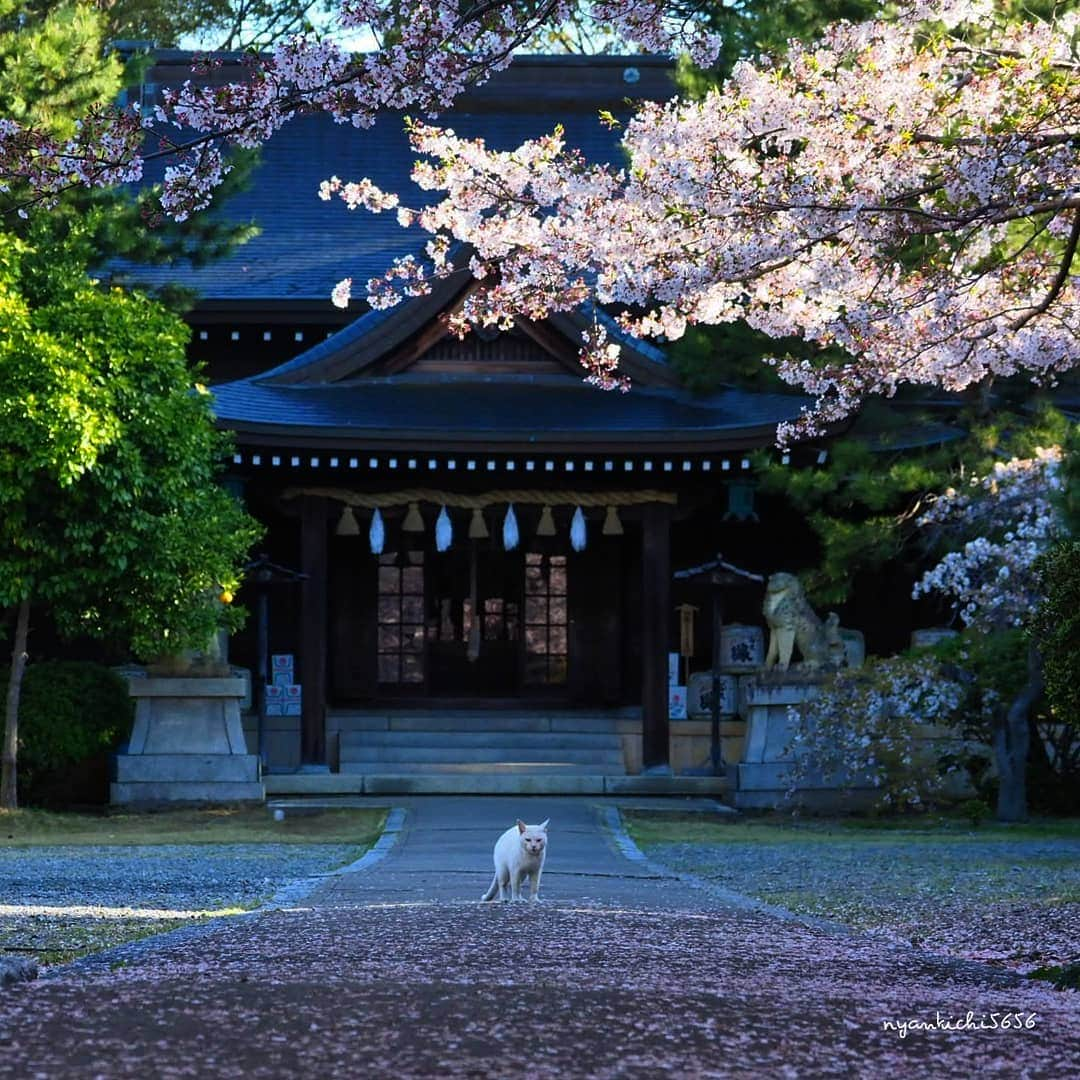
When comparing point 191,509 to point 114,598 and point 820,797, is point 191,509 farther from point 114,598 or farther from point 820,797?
point 820,797

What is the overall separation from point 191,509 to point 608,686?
782 cm

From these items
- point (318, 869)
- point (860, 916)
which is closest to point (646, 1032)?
point (860, 916)

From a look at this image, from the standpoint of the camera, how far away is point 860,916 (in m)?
10.4

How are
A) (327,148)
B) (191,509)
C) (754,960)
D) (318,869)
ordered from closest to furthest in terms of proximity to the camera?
(754,960) < (318,869) < (191,509) < (327,148)

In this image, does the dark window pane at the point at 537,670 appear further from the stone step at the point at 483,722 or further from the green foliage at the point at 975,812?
the green foliage at the point at 975,812

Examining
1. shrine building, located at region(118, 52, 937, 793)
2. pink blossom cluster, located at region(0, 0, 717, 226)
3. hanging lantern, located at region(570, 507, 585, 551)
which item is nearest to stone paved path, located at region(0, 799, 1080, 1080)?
pink blossom cluster, located at region(0, 0, 717, 226)

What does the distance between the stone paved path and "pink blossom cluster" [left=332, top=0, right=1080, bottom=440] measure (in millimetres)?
3974

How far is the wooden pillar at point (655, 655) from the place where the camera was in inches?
861

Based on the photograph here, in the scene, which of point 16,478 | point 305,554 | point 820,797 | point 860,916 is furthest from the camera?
point 305,554

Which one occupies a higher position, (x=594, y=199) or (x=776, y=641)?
(x=594, y=199)

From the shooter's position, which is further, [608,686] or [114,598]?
[608,686]

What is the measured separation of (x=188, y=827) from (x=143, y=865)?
4377 millimetres

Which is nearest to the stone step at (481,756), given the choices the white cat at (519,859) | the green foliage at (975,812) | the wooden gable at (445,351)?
the green foliage at (975,812)

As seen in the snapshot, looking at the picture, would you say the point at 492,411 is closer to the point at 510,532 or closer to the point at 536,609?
the point at 510,532
